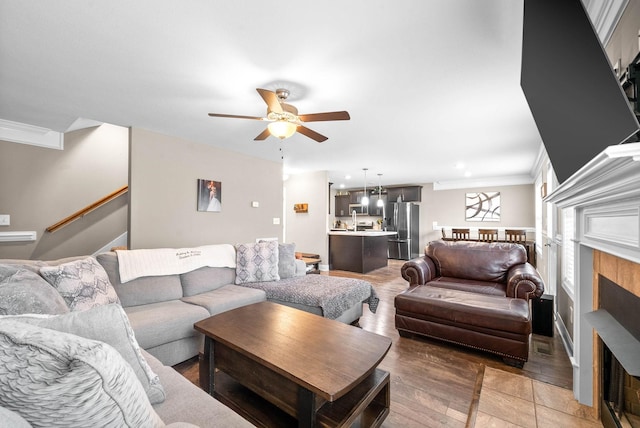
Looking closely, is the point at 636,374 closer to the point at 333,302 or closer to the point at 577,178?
the point at 577,178

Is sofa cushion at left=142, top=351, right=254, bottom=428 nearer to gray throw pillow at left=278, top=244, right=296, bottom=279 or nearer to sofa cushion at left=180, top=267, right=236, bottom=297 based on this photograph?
sofa cushion at left=180, top=267, right=236, bottom=297

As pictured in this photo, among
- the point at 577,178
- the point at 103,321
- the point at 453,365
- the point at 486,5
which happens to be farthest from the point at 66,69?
the point at 453,365

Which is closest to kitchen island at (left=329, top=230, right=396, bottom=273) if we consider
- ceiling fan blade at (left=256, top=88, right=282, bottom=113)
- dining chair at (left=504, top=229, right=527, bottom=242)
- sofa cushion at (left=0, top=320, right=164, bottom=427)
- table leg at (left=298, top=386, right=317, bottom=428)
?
dining chair at (left=504, top=229, right=527, bottom=242)

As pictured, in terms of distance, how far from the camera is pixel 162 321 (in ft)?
6.97

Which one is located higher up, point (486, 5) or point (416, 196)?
point (486, 5)

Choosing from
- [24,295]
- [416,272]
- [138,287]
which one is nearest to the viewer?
[24,295]

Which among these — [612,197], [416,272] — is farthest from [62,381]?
[416,272]

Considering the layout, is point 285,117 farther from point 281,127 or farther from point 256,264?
point 256,264

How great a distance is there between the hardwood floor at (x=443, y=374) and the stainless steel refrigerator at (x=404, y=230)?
5048mm

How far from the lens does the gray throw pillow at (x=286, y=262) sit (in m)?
3.51

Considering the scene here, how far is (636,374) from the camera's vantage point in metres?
0.95

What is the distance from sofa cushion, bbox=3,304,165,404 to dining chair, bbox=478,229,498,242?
22.9 ft

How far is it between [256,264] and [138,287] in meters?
1.21

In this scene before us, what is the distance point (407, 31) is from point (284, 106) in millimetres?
1116
